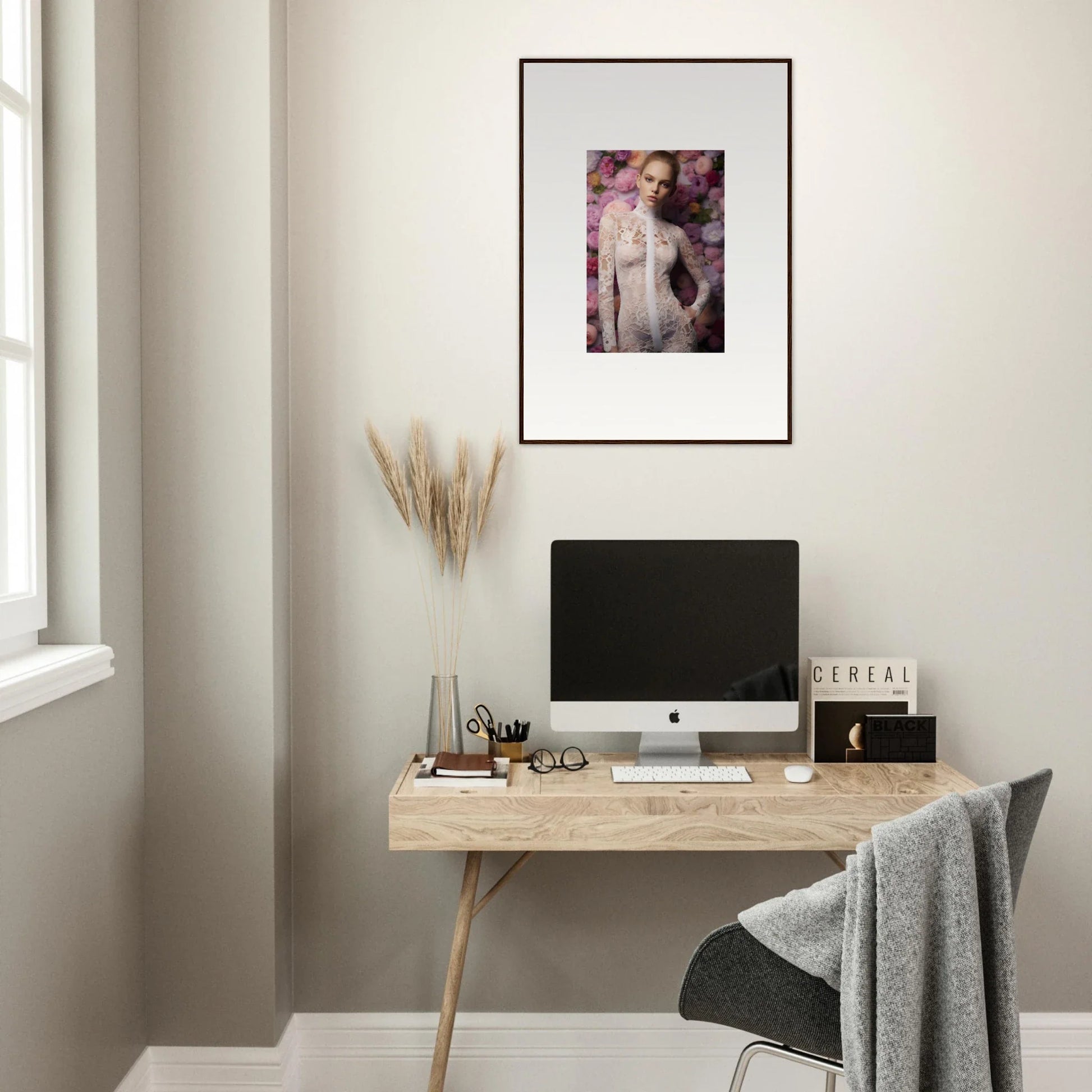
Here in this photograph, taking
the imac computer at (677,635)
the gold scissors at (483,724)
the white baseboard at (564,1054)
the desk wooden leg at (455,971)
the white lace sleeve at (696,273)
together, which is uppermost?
the white lace sleeve at (696,273)

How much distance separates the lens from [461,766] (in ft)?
6.69

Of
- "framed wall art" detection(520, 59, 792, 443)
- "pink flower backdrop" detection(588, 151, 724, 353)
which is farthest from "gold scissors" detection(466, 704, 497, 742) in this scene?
"pink flower backdrop" detection(588, 151, 724, 353)

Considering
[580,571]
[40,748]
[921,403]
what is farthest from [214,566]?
[921,403]

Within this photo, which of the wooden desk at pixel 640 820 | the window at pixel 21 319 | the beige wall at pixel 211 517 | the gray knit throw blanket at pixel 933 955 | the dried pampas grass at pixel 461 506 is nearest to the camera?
the gray knit throw blanket at pixel 933 955

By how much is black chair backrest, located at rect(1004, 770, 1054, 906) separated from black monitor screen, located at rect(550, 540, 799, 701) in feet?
2.04

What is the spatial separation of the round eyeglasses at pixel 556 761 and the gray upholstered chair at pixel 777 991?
581 millimetres

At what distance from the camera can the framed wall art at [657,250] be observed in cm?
227

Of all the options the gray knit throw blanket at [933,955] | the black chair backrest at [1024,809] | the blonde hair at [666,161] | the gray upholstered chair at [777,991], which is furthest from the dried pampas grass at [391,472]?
Answer: the black chair backrest at [1024,809]

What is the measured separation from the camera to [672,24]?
2.26 m

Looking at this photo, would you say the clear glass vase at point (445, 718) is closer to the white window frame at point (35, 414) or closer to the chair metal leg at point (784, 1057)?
the white window frame at point (35, 414)

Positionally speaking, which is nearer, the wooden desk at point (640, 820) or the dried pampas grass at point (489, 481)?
the wooden desk at point (640, 820)

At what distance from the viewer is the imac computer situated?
6.93 feet

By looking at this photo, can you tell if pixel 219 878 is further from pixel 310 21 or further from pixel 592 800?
pixel 310 21

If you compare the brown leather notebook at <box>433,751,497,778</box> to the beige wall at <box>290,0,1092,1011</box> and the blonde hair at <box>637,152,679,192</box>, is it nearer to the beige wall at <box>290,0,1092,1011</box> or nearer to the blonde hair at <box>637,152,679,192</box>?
the beige wall at <box>290,0,1092,1011</box>
